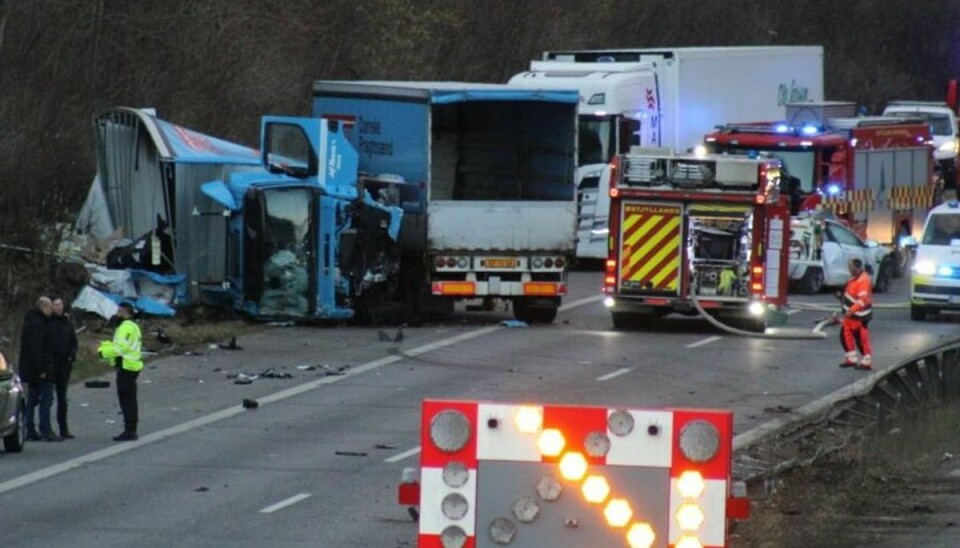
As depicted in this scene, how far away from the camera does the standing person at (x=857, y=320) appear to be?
2573 cm

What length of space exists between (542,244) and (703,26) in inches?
1574

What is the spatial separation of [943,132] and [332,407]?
4239 centimetres

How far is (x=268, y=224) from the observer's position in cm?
2873

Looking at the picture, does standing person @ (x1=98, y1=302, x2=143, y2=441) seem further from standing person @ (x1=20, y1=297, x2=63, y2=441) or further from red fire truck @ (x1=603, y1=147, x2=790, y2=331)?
red fire truck @ (x1=603, y1=147, x2=790, y2=331)

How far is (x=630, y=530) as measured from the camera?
7488mm

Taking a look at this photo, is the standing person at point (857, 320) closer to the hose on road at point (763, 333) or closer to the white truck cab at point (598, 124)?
the hose on road at point (763, 333)

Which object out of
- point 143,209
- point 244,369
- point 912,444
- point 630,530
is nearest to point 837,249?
point 143,209

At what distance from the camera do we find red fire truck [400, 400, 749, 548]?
7434mm

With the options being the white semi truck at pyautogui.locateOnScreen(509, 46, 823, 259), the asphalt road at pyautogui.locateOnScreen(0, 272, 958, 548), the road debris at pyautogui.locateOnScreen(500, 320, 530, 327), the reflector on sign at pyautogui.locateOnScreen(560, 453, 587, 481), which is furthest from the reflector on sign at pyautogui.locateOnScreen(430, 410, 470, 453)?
the white semi truck at pyautogui.locateOnScreen(509, 46, 823, 259)

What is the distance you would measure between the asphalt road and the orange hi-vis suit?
0.33m

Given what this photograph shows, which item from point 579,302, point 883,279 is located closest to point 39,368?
point 579,302

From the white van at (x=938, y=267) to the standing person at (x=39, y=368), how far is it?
55.6 feet

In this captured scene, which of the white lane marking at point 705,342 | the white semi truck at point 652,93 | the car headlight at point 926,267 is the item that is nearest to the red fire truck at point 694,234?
the white lane marking at point 705,342

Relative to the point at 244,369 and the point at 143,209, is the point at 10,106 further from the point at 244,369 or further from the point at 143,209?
the point at 244,369
